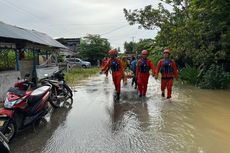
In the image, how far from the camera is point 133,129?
684 cm

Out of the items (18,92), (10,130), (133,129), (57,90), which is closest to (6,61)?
(57,90)

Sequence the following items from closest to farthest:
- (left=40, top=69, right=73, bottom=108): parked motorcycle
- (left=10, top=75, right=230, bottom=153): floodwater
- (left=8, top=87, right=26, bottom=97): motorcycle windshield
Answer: (left=10, top=75, right=230, bottom=153): floodwater, (left=8, top=87, right=26, bottom=97): motorcycle windshield, (left=40, top=69, right=73, bottom=108): parked motorcycle

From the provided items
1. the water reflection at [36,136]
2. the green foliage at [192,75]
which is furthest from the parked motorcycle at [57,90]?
the green foliage at [192,75]

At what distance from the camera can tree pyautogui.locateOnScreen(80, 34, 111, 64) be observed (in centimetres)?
5119

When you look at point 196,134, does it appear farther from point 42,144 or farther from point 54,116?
point 54,116

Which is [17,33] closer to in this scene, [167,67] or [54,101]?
[54,101]

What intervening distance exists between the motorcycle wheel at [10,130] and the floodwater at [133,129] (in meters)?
0.16

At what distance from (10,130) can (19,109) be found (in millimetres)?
471

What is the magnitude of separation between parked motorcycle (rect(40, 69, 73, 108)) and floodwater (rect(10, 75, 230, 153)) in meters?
0.40

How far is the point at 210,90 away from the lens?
1389 cm

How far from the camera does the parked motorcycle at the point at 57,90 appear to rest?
9.59 m

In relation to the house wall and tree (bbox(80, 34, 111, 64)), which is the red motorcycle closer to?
the house wall

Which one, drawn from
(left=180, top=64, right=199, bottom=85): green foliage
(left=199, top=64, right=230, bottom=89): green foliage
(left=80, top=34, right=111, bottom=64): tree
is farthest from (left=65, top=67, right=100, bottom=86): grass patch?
(left=80, top=34, right=111, bottom=64): tree

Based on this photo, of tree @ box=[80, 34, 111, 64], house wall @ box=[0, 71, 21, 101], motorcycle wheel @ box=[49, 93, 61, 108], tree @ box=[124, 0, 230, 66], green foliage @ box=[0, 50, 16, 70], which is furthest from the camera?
tree @ box=[80, 34, 111, 64]
